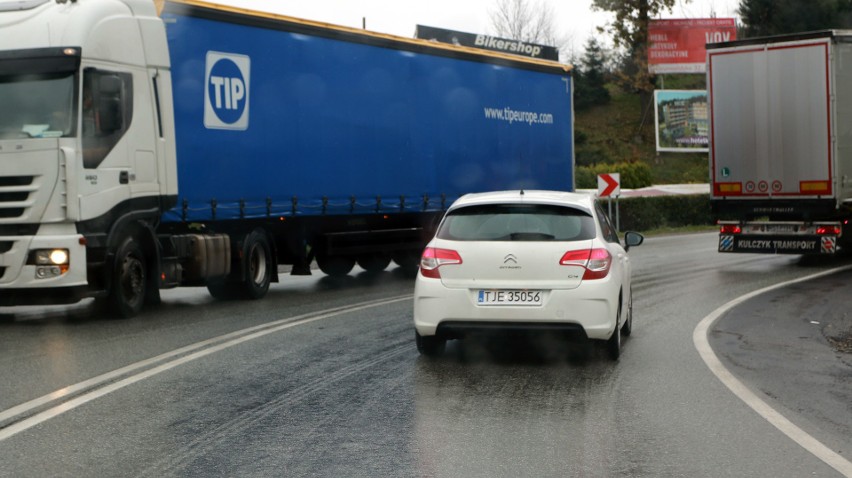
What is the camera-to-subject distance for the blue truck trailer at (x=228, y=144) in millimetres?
12109

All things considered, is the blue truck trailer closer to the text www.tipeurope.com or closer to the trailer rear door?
the text www.tipeurope.com

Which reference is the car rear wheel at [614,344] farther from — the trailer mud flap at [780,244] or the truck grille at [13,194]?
the trailer mud flap at [780,244]

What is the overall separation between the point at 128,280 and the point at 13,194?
169 cm

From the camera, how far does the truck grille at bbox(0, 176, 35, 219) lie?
11992 millimetres

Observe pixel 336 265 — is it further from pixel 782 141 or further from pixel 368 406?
pixel 368 406

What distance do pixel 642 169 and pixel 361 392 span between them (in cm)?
4613

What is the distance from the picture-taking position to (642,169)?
5284 centimetres

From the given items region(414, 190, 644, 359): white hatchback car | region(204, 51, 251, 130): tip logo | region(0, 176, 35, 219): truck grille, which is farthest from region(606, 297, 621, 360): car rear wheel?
region(204, 51, 251, 130): tip logo

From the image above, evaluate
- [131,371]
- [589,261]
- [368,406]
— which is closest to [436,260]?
[589,261]

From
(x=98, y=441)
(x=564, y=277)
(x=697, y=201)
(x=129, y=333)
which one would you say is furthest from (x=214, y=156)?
(x=697, y=201)

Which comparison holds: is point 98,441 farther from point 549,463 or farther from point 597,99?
point 597,99

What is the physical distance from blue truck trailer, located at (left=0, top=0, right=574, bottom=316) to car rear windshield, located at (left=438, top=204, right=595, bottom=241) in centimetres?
470

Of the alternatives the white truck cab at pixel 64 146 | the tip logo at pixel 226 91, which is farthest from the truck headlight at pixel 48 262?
the tip logo at pixel 226 91

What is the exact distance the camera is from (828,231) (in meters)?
20.2
